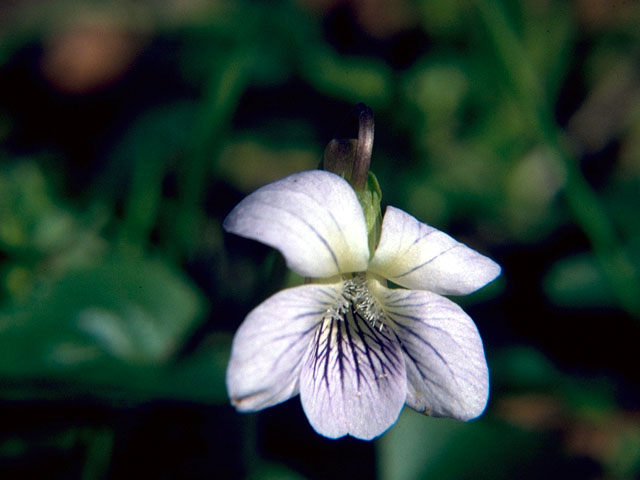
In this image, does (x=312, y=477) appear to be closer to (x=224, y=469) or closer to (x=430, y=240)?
(x=224, y=469)

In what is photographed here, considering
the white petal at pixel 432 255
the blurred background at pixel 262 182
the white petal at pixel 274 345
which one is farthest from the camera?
the blurred background at pixel 262 182

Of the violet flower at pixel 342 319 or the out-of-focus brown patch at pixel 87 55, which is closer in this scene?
the violet flower at pixel 342 319

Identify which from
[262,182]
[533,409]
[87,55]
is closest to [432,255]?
[533,409]

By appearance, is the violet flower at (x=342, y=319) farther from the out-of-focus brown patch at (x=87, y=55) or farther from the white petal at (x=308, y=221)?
the out-of-focus brown patch at (x=87, y=55)

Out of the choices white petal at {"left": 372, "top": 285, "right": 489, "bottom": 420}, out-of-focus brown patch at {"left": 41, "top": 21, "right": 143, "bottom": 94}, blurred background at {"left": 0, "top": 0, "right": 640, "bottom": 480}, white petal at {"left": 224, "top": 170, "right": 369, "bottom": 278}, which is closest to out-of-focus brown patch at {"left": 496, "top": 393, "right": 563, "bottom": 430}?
blurred background at {"left": 0, "top": 0, "right": 640, "bottom": 480}

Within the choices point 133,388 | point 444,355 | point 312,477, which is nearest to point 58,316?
point 133,388

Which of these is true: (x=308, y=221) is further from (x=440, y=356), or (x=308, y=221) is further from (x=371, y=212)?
(x=440, y=356)

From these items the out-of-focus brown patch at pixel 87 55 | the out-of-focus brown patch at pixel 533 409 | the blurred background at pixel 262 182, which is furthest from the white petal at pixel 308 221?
the out-of-focus brown patch at pixel 87 55
